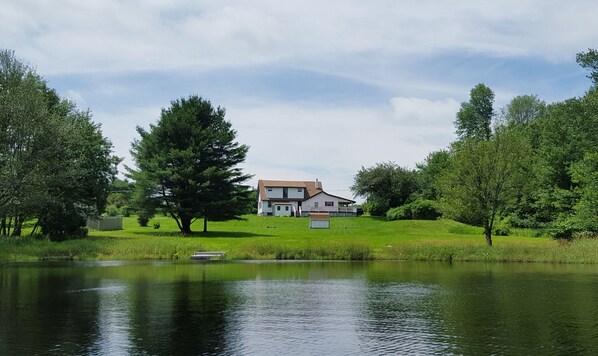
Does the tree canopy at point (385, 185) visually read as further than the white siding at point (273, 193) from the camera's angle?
No

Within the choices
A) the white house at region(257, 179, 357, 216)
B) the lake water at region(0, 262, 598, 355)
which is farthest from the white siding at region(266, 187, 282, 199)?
the lake water at region(0, 262, 598, 355)

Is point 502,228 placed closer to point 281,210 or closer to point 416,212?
point 416,212

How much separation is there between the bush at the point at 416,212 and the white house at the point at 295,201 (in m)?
22.6

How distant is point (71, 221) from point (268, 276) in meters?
29.4

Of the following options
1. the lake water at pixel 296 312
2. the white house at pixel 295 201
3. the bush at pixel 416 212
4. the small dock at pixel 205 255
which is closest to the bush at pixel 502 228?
the bush at pixel 416 212

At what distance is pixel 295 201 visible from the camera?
122625 mm

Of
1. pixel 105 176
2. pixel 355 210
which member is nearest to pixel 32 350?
pixel 105 176

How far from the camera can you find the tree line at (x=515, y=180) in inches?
2232

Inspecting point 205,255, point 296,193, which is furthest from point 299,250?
point 296,193

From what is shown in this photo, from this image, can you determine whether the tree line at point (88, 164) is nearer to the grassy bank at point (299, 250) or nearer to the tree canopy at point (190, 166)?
the tree canopy at point (190, 166)

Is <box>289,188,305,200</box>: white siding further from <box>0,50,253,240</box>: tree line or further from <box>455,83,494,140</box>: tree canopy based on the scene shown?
<box>0,50,253,240</box>: tree line

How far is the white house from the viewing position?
117500 millimetres

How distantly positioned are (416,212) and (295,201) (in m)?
36.3

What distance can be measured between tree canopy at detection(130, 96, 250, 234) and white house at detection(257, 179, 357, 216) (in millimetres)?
43536
